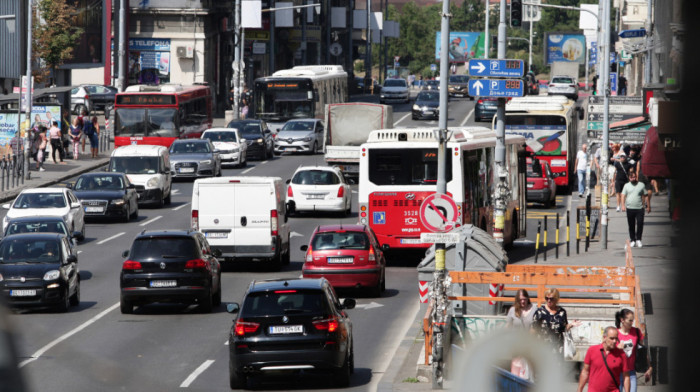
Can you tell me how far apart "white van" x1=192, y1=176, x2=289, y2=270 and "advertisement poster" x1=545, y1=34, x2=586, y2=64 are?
101m

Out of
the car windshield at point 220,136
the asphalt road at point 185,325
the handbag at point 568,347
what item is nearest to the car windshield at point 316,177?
the asphalt road at point 185,325

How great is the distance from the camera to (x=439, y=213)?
54.2 feet

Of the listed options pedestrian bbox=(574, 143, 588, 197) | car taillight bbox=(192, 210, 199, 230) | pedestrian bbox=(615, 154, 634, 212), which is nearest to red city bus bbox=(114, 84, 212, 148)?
pedestrian bbox=(574, 143, 588, 197)

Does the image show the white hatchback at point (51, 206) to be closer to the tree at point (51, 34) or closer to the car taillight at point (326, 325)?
the car taillight at point (326, 325)

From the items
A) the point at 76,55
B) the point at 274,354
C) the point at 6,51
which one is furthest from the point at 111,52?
the point at 274,354

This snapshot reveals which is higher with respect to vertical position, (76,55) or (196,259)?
(76,55)

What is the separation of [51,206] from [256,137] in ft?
81.6

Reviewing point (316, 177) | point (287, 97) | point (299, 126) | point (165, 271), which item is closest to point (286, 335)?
point (165, 271)

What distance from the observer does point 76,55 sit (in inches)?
3071

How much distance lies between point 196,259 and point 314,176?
16762 mm

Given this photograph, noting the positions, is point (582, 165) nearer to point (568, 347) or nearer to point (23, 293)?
point (23, 293)

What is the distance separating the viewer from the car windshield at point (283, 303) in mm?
14922

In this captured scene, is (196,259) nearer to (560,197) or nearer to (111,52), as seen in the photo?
(560,197)

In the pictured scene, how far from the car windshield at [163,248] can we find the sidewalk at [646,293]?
4230mm
